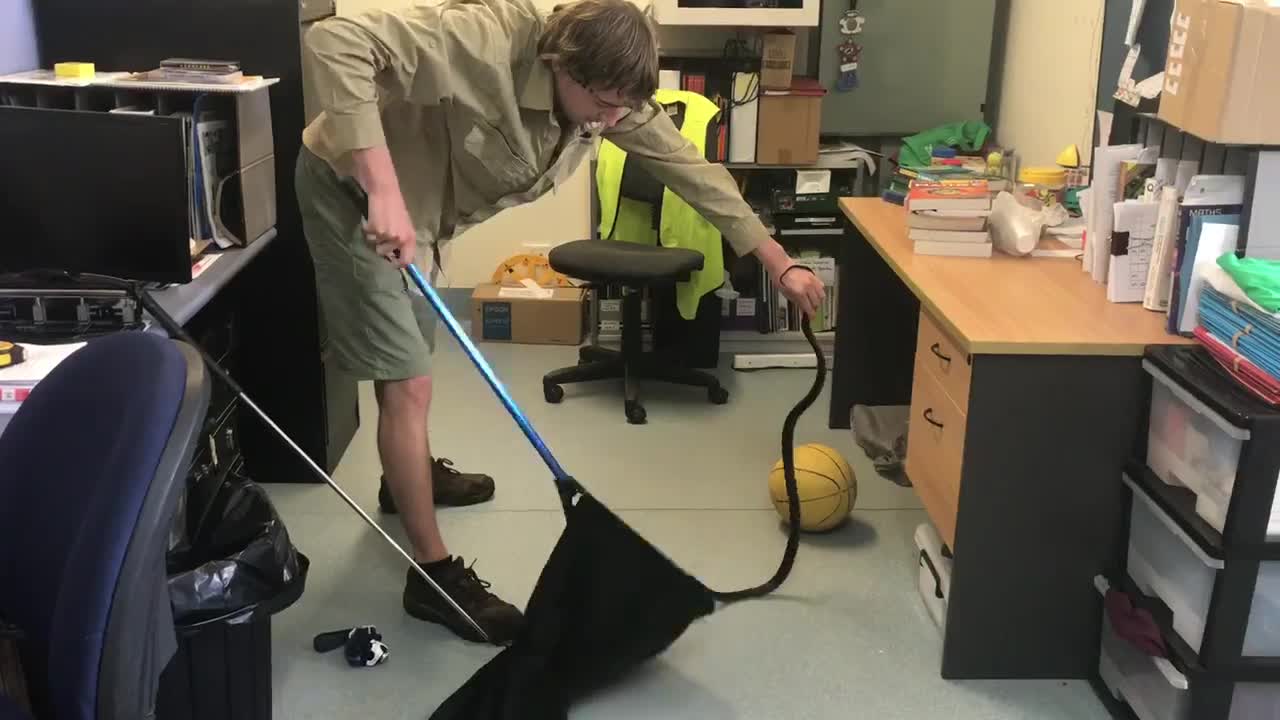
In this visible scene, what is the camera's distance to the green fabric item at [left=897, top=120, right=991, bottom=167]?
400 cm

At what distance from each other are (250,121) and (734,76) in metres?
1.86

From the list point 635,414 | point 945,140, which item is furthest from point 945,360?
point 945,140

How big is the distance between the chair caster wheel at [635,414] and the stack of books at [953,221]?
3.80ft

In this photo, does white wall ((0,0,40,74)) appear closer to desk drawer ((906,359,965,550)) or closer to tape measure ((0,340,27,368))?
tape measure ((0,340,27,368))

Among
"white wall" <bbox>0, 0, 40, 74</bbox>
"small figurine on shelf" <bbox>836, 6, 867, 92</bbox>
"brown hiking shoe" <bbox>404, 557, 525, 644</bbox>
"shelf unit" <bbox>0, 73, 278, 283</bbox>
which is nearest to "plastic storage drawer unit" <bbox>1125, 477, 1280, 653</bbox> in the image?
"brown hiking shoe" <bbox>404, 557, 525, 644</bbox>

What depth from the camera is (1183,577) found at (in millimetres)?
2031

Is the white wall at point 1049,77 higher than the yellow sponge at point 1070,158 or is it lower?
higher

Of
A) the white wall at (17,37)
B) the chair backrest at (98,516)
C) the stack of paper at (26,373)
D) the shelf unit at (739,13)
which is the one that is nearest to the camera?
the chair backrest at (98,516)

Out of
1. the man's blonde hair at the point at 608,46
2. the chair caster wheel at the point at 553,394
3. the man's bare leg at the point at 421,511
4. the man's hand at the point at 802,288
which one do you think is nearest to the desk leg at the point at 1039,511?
the man's hand at the point at 802,288

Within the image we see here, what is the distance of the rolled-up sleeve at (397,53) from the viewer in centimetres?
194

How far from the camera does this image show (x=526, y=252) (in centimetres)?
455

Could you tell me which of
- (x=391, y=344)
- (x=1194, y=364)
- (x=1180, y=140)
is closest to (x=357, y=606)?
(x=391, y=344)

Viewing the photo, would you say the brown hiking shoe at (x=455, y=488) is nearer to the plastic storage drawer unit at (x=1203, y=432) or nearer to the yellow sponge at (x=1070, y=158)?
the plastic storage drawer unit at (x=1203, y=432)

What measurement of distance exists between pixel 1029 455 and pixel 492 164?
1.14m
